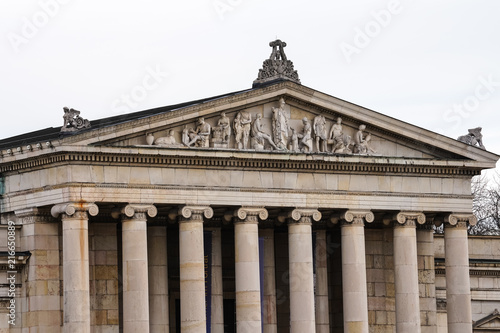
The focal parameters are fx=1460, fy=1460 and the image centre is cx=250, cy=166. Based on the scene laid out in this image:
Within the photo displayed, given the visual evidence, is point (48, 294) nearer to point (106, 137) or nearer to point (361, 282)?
point (106, 137)

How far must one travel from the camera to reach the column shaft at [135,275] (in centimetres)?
5916

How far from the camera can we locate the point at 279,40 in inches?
2498

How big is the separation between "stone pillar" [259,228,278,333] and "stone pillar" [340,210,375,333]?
136 inches

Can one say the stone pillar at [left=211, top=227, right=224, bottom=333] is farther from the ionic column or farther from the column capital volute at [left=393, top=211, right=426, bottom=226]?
the column capital volute at [left=393, top=211, right=426, bottom=226]

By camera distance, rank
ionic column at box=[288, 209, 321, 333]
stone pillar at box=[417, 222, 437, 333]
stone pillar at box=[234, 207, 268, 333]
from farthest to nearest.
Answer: stone pillar at box=[417, 222, 437, 333] → ionic column at box=[288, 209, 321, 333] → stone pillar at box=[234, 207, 268, 333]

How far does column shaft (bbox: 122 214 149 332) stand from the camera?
59156mm

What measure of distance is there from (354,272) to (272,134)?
23.4 ft

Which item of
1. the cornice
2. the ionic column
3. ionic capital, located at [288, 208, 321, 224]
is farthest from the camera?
ionic capital, located at [288, 208, 321, 224]

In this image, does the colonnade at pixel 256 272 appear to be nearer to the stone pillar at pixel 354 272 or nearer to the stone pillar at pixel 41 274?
the stone pillar at pixel 354 272

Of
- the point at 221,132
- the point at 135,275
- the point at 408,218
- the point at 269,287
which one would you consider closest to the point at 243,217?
the point at 221,132

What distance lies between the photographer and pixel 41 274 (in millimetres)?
60125

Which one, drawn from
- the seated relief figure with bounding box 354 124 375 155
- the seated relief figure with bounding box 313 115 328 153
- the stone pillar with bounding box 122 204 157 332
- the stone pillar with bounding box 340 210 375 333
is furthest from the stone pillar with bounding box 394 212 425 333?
the stone pillar with bounding box 122 204 157 332

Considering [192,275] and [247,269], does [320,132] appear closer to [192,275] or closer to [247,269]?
[247,269]

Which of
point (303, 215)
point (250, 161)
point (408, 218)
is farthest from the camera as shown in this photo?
point (408, 218)
